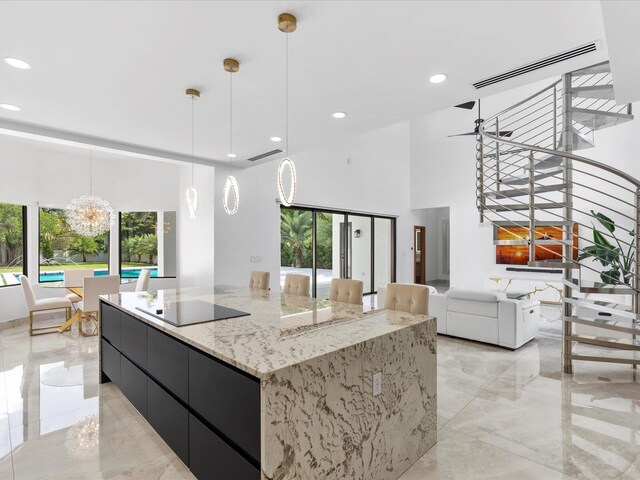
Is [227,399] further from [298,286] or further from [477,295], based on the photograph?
[477,295]

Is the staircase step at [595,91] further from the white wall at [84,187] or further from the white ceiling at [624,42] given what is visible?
the white wall at [84,187]

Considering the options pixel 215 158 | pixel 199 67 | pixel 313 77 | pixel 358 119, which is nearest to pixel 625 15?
pixel 313 77

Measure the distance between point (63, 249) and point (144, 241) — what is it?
1408 mm

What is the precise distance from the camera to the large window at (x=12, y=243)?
6.00m

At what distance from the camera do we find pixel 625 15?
1815 mm

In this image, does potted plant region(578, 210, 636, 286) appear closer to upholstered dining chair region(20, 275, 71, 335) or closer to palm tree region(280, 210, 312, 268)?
palm tree region(280, 210, 312, 268)

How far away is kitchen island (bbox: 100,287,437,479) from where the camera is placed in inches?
60.7

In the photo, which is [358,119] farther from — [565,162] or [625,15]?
[625,15]

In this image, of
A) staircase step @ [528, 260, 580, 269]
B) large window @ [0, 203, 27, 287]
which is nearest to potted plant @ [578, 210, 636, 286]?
staircase step @ [528, 260, 580, 269]

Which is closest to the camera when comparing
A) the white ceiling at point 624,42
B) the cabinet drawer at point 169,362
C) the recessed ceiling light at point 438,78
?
the white ceiling at point 624,42

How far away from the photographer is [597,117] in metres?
3.76

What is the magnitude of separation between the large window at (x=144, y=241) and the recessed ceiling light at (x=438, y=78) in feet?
19.6

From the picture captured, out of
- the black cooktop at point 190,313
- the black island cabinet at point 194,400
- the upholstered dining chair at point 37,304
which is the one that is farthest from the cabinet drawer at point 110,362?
the upholstered dining chair at point 37,304

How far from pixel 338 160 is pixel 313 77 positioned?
482 centimetres
